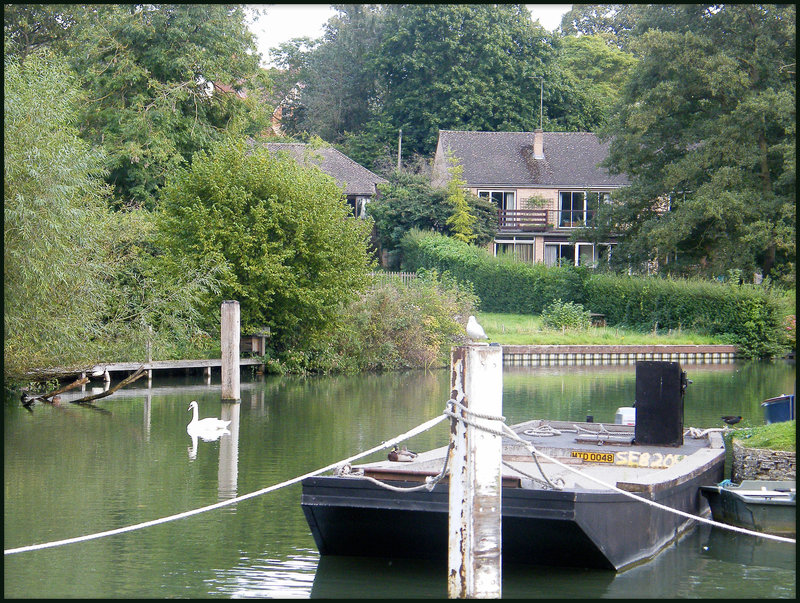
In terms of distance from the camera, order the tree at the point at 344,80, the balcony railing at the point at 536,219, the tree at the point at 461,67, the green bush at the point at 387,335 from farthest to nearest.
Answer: the tree at the point at 344,80
the tree at the point at 461,67
the balcony railing at the point at 536,219
the green bush at the point at 387,335

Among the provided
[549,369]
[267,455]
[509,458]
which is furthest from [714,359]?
[509,458]

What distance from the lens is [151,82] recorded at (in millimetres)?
36250

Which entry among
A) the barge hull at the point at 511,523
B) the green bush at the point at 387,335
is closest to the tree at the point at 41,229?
the green bush at the point at 387,335

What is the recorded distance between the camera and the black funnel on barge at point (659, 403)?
44.6ft

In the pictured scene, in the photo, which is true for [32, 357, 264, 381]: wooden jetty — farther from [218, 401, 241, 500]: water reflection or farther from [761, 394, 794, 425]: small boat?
[761, 394, 794, 425]: small boat

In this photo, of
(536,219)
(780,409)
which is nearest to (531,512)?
(780,409)

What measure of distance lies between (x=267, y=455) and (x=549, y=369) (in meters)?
19.6

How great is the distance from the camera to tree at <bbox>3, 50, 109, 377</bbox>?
1973cm

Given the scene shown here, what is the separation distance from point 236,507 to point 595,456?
15.0ft

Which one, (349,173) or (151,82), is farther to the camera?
(349,173)

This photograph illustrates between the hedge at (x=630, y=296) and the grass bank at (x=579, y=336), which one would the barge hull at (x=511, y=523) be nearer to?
the grass bank at (x=579, y=336)

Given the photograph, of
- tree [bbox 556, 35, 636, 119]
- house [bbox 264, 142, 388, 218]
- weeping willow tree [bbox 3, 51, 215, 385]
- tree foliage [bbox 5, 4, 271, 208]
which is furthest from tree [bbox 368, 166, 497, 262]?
weeping willow tree [bbox 3, 51, 215, 385]

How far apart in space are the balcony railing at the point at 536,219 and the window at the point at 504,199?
1.06m

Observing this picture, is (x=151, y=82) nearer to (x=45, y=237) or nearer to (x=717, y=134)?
(x=45, y=237)
